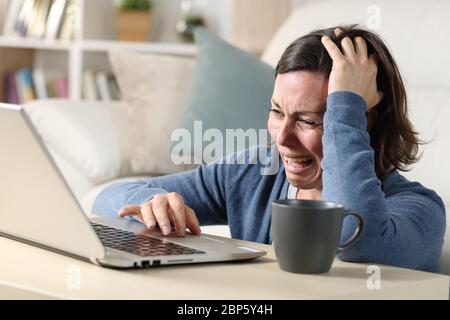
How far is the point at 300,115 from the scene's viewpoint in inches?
54.2

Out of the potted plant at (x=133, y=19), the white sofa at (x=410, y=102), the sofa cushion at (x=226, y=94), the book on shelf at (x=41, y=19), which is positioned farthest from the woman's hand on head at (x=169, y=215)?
the book on shelf at (x=41, y=19)

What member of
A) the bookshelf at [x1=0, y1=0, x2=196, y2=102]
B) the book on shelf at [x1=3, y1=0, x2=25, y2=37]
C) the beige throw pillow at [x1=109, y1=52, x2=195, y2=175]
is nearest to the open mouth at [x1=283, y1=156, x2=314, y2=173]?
the beige throw pillow at [x1=109, y1=52, x2=195, y2=175]

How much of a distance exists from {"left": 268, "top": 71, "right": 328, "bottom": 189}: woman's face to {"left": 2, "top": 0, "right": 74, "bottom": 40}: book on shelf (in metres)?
2.80

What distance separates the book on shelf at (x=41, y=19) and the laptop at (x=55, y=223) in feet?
9.55

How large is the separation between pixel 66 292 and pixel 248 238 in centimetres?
73

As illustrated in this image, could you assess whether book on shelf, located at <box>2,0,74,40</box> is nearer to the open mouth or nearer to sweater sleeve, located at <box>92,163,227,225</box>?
sweater sleeve, located at <box>92,163,227,225</box>

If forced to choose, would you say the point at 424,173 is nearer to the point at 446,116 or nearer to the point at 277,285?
the point at 446,116

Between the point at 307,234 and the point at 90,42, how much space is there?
3039 millimetres

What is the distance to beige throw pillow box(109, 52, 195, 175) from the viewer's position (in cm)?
280

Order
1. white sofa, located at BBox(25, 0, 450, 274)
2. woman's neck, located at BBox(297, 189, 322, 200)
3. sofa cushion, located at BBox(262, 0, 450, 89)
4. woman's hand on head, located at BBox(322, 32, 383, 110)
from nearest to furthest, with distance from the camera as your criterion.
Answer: woman's hand on head, located at BBox(322, 32, 383, 110) → woman's neck, located at BBox(297, 189, 322, 200) → white sofa, located at BBox(25, 0, 450, 274) → sofa cushion, located at BBox(262, 0, 450, 89)

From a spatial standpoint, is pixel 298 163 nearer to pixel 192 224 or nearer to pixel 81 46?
pixel 192 224

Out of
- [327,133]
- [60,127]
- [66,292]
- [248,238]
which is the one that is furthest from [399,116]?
[60,127]

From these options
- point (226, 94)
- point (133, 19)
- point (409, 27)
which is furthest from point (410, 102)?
point (133, 19)

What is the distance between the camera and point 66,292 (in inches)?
36.4
